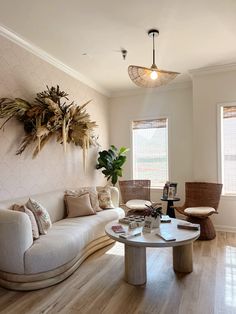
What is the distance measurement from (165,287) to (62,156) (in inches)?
103

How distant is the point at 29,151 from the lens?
3.43 m

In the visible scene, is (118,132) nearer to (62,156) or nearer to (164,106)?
(164,106)

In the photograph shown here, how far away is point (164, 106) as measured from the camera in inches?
208

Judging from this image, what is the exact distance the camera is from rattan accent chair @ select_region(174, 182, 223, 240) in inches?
151

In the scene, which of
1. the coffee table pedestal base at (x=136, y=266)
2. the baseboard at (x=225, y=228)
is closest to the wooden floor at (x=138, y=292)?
the coffee table pedestal base at (x=136, y=266)

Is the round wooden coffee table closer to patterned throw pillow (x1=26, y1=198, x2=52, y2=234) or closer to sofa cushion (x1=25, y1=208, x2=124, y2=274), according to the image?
sofa cushion (x1=25, y1=208, x2=124, y2=274)

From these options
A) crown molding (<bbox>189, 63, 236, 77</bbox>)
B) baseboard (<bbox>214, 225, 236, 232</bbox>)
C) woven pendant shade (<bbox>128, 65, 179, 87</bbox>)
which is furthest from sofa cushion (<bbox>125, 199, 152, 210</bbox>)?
crown molding (<bbox>189, 63, 236, 77</bbox>)

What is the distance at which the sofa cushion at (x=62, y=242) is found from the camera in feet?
7.92

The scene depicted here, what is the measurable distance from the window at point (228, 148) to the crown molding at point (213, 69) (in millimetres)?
662

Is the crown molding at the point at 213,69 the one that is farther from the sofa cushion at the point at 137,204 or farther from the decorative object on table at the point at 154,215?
the decorative object on table at the point at 154,215

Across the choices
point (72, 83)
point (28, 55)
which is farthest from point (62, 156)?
point (28, 55)

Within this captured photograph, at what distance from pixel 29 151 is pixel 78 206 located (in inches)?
43.3

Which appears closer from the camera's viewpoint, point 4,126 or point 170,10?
point 170,10

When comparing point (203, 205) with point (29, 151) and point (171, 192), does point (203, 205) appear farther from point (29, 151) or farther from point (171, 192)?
point (29, 151)
